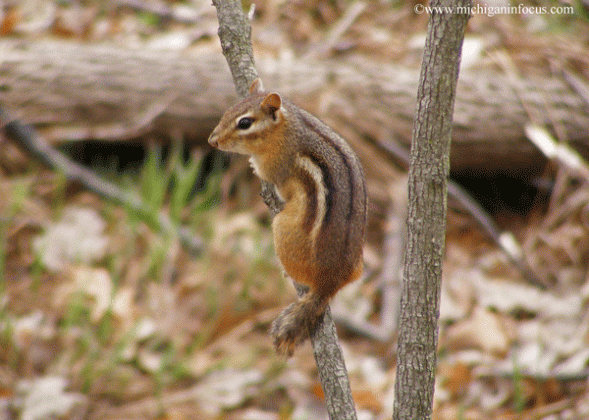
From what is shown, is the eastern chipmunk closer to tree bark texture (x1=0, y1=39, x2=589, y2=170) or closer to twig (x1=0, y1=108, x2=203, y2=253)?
twig (x1=0, y1=108, x2=203, y2=253)

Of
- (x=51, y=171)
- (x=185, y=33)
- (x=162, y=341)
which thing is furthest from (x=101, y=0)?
(x=162, y=341)

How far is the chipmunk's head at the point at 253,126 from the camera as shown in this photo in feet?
8.60

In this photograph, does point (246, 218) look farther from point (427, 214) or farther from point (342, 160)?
point (427, 214)

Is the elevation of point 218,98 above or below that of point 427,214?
above

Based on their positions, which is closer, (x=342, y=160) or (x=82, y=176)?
(x=342, y=160)

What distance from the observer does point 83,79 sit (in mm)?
4641

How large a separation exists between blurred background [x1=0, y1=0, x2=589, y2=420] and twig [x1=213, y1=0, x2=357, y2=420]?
1694mm

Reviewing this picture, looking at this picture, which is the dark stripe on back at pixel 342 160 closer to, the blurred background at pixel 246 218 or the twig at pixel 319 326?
the twig at pixel 319 326

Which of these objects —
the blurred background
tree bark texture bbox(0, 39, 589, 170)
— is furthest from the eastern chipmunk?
tree bark texture bbox(0, 39, 589, 170)

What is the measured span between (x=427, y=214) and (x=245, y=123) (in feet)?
4.53

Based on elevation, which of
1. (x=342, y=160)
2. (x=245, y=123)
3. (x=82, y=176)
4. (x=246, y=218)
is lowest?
(x=342, y=160)

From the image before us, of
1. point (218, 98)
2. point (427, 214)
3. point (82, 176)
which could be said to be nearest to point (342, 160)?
point (427, 214)

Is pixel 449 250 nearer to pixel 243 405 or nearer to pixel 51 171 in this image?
pixel 243 405

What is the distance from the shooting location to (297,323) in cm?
197
